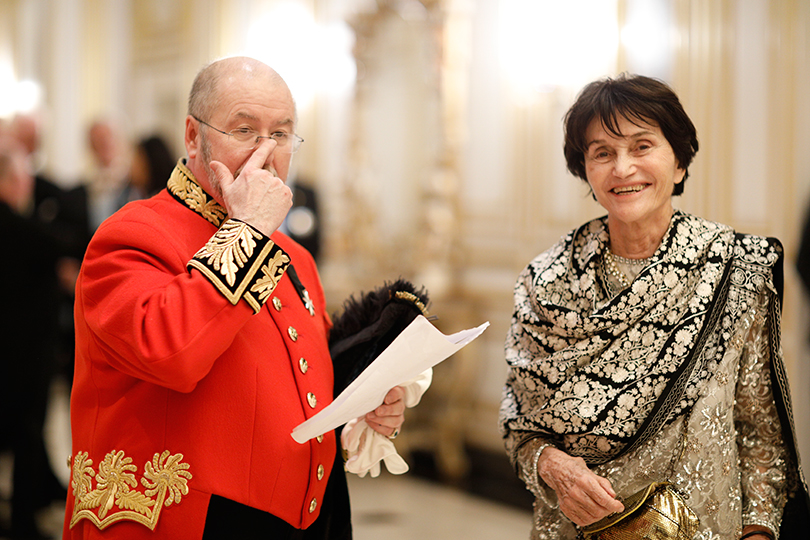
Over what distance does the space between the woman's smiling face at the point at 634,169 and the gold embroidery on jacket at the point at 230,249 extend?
702mm

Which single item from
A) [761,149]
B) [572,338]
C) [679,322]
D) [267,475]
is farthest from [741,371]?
[761,149]

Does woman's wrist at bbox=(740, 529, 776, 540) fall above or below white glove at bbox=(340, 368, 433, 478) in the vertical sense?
below

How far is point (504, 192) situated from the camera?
13.9ft

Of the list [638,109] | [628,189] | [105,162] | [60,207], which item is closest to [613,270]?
[628,189]

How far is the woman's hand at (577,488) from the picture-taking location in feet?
4.64

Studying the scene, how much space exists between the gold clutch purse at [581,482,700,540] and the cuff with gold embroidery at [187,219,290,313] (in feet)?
2.61

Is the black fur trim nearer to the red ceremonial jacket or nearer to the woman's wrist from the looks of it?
the red ceremonial jacket

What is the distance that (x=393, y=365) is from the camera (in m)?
1.31

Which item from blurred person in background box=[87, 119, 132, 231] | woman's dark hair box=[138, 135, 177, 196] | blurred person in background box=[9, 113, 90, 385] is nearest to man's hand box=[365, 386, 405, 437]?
blurred person in background box=[9, 113, 90, 385]

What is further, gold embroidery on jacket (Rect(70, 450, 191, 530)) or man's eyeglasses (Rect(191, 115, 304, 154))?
man's eyeglasses (Rect(191, 115, 304, 154))

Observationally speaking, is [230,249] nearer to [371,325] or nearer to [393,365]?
[393,365]

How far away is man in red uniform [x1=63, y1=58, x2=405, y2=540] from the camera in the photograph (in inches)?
47.1

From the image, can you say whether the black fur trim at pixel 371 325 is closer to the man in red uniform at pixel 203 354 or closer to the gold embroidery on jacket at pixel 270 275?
the man in red uniform at pixel 203 354

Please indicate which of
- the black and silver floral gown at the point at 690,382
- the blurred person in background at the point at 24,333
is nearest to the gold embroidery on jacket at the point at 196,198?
the black and silver floral gown at the point at 690,382
